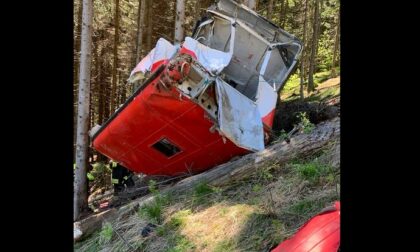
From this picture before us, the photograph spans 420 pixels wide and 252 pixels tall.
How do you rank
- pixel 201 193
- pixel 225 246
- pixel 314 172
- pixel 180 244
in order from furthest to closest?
pixel 201 193
pixel 314 172
pixel 180 244
pixel 225 246

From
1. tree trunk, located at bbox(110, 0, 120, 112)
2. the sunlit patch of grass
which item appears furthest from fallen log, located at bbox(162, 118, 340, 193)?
tree trunk, located at bbox(110, 0, 120, 112)

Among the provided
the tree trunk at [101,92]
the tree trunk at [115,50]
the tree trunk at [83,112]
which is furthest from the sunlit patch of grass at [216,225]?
the tree trunk at [101,92]

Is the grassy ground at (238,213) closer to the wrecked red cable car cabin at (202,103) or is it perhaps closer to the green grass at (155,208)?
the green grass at (155,208)

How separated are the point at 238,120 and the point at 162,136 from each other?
1530 mm

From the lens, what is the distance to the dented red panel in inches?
326

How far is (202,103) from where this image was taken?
8.12 m

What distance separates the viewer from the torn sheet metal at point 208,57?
8.42m

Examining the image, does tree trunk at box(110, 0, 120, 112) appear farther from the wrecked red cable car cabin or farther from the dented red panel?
the dented red panel

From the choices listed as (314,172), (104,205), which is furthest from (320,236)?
(104,205)

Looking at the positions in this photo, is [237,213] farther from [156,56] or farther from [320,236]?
Result: [156,56]

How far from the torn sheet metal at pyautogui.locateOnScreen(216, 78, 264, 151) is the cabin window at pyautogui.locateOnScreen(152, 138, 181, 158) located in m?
1.42
